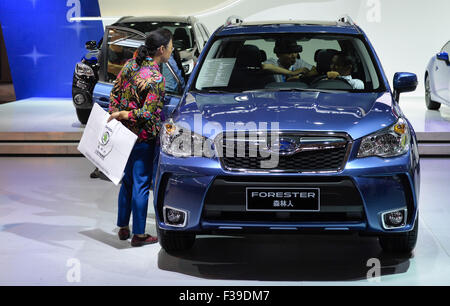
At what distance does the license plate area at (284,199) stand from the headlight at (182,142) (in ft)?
1.13

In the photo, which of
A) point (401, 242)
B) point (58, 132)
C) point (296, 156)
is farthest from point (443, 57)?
point (296, 156)

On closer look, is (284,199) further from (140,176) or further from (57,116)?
(57,116)

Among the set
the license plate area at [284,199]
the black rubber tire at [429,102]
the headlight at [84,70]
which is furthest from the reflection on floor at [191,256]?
the black rubber tire at [429,102]

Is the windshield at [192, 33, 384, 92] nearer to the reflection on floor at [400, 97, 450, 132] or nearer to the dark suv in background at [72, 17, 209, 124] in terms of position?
the dark suv in background at [72, 17, 209, 124]

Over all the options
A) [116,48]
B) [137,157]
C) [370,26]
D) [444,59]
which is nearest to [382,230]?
[137,157]

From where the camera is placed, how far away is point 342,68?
5.54m

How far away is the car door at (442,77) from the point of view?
35.6ft

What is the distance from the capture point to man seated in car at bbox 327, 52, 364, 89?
539 centimetres

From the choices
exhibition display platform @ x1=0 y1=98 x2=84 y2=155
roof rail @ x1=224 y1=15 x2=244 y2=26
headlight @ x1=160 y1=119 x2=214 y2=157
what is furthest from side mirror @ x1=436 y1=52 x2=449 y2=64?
headlight @ x1=160 y1=119 x2=214 y2=157

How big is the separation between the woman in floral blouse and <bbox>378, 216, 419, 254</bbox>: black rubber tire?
1.65 meters

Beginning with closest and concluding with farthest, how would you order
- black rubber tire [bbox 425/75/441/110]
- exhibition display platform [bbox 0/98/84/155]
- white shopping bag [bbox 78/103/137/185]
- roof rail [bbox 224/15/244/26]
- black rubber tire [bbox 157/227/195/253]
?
black rubber tire [bbox 157/227/195/253] < white shopping bag [bbox 78/103/137/185] < roof rail [bbox 224/15/244/26] < exhibition display platform [bbox 0/98/84/155] < black rubber tire [bbox 425/75/441/110]

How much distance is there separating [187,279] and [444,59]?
7.61 m

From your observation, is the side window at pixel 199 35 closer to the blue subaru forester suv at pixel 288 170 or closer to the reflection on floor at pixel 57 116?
the reflection on floor at pixel 57 116

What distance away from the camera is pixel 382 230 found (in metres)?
4.38
